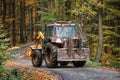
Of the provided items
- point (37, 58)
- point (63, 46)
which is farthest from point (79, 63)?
point (37, 58)

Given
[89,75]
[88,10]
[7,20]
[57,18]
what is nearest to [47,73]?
[89,75]

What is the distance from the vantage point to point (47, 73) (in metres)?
17.4

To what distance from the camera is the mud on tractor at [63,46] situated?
69.0 feet

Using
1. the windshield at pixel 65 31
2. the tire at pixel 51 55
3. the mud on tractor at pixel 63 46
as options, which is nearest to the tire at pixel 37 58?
the mud on tractor at pixel 63 46

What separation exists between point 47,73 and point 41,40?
5963 mm

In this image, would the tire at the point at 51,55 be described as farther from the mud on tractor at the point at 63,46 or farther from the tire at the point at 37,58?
the tire at the point at 37,58

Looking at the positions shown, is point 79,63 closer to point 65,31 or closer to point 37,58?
point 65,31

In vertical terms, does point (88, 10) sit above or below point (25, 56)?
above

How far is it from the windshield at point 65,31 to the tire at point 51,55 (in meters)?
0.94

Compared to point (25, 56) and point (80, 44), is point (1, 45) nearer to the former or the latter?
point (80, 44)

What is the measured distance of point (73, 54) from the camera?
21188 millimetres

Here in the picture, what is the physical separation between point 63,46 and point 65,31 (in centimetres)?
101

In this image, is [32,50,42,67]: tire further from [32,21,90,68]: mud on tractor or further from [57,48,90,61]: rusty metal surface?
[57,48,90,61]: rusty metal surface

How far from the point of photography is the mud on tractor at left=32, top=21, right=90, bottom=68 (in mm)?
21031
